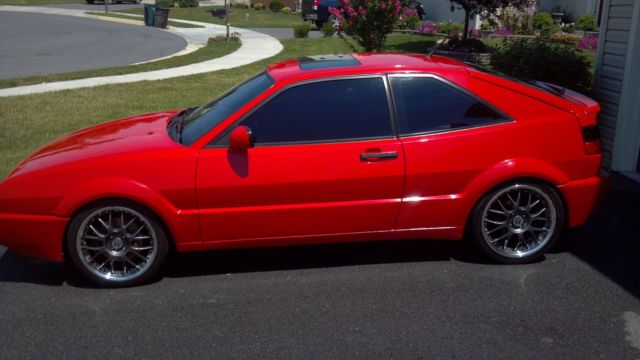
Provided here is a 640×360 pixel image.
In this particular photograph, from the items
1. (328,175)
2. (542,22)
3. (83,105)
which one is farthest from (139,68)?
(542,22)

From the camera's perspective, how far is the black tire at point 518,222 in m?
4.84

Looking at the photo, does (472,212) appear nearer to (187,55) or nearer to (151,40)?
(187,55)

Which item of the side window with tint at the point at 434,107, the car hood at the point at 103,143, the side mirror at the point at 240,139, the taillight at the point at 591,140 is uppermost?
the side window with tint at the point at 434,107

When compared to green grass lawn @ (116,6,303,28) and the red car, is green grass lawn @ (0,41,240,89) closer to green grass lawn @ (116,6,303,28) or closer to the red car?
the red car

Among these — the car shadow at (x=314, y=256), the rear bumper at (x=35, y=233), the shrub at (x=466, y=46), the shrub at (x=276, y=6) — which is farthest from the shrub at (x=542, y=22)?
the shrub at (x=276, y=6)

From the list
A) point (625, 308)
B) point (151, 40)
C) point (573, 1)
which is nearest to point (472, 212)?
point (625, 308)

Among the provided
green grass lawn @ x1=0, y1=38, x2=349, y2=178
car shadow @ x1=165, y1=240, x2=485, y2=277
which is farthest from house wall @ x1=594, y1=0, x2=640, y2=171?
green grass lawn @ x1=0, y1=38, x2=349, y2=178

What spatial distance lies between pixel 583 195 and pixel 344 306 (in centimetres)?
200

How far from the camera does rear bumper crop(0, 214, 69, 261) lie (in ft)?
14.8

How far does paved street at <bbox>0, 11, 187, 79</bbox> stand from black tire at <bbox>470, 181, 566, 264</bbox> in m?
12.5

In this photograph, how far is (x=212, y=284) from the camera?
4734 mm

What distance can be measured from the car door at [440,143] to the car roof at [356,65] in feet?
0.43

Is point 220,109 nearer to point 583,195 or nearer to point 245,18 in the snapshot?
point 583,195

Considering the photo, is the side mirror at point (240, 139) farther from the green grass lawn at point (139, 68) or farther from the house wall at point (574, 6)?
the house wall at point (574, 6)
